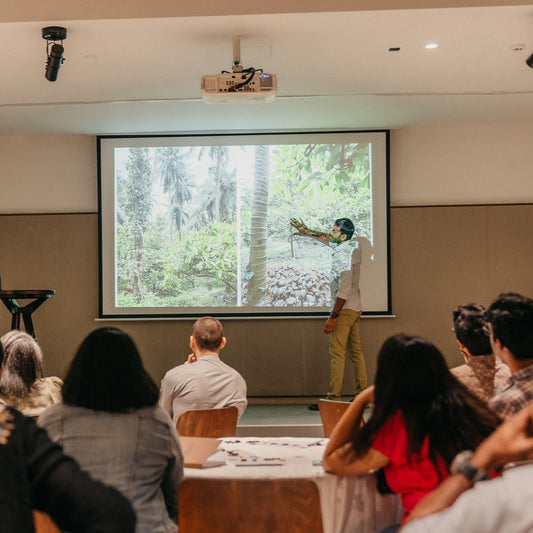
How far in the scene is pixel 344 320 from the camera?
641cm

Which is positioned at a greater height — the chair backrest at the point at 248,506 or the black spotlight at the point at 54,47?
the black spotlight at the point at 54,47

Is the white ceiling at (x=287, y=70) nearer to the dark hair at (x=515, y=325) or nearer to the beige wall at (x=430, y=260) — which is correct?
the beige wall at (x=430, y=260)

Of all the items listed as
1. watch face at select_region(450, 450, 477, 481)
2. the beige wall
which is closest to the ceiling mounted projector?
the beige wall

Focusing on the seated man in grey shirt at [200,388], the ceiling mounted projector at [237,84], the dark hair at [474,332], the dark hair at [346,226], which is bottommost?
the seated man in grey shirt at [200,388]

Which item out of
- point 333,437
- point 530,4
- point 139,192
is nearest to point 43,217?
point 139,192

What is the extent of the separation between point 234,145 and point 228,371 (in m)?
3.87

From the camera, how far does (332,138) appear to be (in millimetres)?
7020

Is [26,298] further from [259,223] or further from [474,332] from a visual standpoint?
[474,332]

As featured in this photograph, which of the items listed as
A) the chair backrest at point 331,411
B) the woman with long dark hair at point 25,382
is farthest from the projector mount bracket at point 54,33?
the chair backrest at point 331,411

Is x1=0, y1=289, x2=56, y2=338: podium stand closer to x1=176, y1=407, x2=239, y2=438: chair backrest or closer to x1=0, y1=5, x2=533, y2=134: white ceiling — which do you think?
x1=0, y1=5, x2=533, y2=134: white ceiling

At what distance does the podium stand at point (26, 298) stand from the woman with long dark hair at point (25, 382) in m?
2.20

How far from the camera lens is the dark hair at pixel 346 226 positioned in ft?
22.7

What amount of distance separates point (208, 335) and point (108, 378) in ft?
5.93

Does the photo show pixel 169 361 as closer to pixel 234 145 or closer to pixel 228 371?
pixel 234 145
